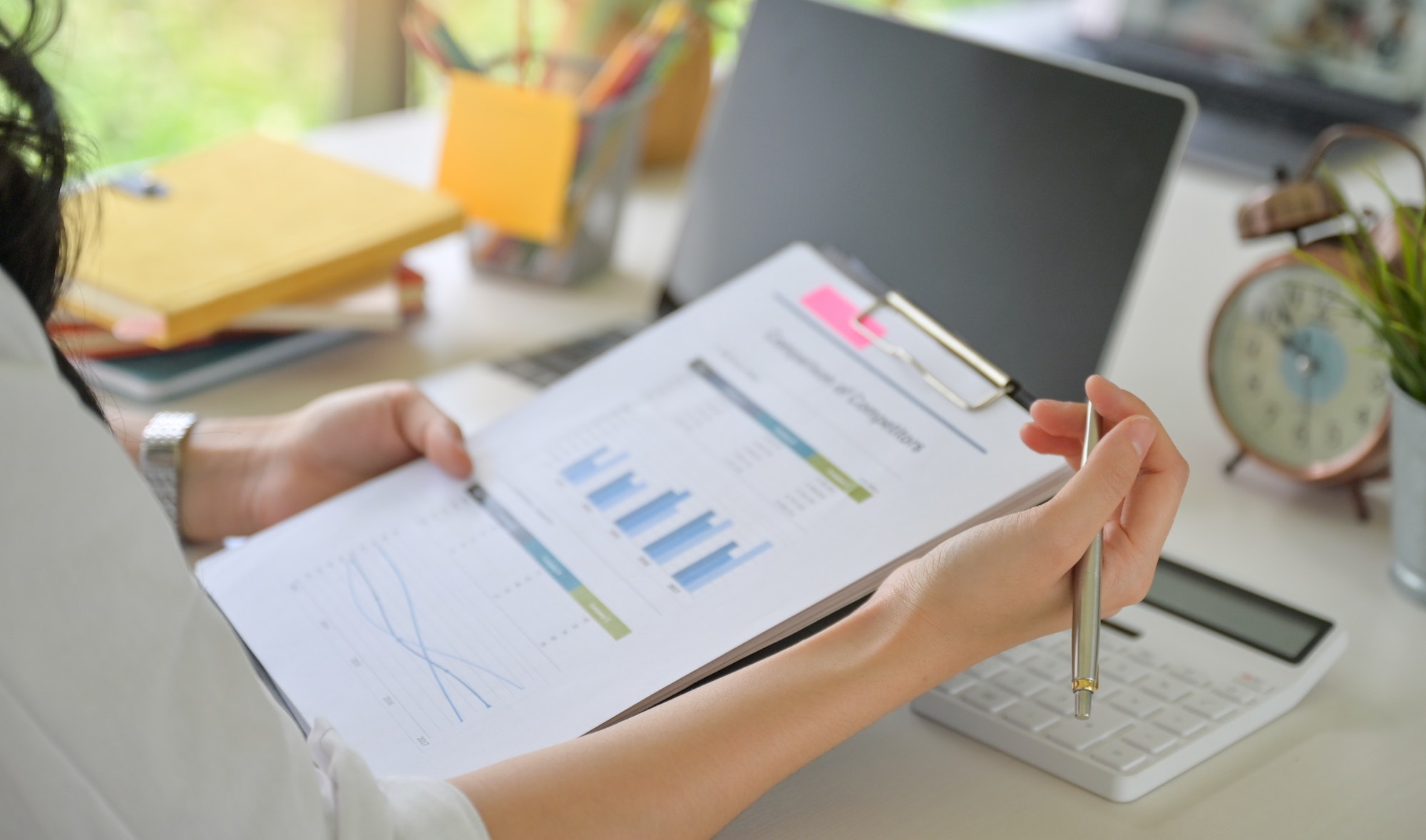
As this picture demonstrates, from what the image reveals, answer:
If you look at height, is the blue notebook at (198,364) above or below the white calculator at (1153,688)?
below

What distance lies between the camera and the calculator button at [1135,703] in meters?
0.65

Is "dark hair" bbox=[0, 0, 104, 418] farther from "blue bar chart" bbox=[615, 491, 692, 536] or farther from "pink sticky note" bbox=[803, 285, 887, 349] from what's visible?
"pink sticky note" bbox=[803, 285, 887, 349]

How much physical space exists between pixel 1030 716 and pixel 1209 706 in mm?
103

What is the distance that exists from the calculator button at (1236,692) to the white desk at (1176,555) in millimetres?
21

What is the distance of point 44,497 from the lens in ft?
1.26

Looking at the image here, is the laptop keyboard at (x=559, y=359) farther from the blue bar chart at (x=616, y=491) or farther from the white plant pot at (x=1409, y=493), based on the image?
the white plant pot at (x=1409, y=493)

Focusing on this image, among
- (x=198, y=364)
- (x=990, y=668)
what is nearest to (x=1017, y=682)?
(x=990, y=668)

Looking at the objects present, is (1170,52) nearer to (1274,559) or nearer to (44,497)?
(1274,559)

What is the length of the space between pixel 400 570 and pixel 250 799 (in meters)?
0.26

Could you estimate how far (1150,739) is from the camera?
63cm

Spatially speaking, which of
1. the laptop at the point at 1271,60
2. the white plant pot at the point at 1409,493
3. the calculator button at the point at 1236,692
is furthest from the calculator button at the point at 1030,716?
the laptop at the point at 1271,60

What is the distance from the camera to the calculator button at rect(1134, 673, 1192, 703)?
26.2 inches

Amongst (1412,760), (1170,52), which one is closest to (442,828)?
(1412,760)

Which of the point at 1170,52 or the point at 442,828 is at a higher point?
the point at 1170,52
